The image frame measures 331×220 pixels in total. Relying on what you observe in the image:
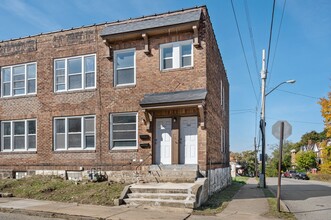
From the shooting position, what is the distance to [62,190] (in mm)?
14250

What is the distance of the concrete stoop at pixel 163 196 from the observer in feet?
37.0

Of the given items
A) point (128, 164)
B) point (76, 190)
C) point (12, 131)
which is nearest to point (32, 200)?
point (76, 190)

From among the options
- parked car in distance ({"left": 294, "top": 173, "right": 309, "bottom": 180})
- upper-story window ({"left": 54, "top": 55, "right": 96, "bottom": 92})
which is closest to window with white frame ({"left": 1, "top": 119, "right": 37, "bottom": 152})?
upper-story window ({"left": 54, "top": 55, "right": 96, "bottom": 92})

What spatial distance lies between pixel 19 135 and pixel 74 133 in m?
3.59

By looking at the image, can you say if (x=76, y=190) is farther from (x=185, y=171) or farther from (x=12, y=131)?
(x=12, y=131)

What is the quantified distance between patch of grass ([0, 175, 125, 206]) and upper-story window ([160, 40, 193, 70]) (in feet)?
19.3

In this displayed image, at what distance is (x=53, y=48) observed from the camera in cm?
1794

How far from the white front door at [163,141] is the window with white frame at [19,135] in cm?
707

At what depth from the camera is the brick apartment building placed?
49.2 feet

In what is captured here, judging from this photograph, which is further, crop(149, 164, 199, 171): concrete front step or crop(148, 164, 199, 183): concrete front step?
crop(149, 164, 199, 171): concrete front step

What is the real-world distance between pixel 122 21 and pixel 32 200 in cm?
921

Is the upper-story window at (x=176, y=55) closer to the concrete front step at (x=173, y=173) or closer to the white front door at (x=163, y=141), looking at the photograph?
the white front door at (x=163, y=141)

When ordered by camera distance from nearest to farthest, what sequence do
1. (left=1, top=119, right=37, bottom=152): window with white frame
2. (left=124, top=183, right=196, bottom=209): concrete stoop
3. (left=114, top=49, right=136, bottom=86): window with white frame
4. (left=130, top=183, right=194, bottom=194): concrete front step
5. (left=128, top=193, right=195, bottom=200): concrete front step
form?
(left=124, top=183, right=196, bottom=209): concrete stoop, (left=128, top=193, right=195, bottom=200): concrete front step, (left=130, top=183, right=194, bottom=194): concrete front step, (left=114, top=49, right=136, bottom=86): window with white frame, (left=1, top=119, right=37, bottom=152): window with white frame

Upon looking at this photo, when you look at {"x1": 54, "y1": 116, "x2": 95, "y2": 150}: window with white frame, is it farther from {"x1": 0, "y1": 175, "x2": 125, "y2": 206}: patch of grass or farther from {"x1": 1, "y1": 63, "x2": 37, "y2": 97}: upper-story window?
{"x1": 1, "y1": 63, "x2": 37, "y2": 97}: upper-story window
